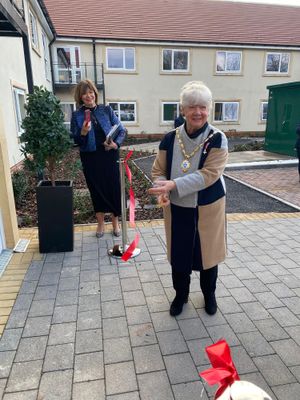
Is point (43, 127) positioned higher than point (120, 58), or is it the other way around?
point (120, 58)

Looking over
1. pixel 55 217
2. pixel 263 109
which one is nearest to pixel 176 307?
pixel 55 217

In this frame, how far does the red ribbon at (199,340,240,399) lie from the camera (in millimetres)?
1039

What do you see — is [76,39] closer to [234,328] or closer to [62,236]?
[62,236]

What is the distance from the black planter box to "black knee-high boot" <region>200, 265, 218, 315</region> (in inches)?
71.9

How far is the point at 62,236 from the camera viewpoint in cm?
388

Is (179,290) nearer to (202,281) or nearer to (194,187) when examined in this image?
(202,281)

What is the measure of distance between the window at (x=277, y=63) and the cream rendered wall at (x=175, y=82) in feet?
0.93

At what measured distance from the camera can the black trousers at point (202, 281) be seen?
2680mm

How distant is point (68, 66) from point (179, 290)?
1809 cm

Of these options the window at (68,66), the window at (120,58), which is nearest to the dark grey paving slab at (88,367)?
the window at (68,66)

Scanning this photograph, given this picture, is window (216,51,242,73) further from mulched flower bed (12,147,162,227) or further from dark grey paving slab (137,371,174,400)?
Result: dark grey paving slab (137,371,174,400)

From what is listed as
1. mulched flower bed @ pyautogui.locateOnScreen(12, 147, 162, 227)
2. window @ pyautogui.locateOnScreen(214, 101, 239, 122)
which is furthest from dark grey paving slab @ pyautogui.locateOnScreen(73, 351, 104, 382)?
window @ pyautogui.locateOnScreen(214, 101, 239, 122)

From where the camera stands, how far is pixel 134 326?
2617 mm

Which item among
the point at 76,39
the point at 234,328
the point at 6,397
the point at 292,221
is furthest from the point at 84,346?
the point at 76,39
